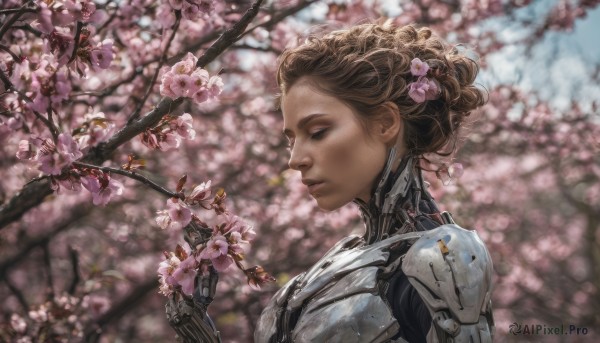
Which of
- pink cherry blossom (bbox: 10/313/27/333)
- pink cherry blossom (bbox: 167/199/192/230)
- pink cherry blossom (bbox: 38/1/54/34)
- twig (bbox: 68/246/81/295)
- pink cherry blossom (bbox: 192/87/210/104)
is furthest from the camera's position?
twig (bbox: 68/246/81/295)

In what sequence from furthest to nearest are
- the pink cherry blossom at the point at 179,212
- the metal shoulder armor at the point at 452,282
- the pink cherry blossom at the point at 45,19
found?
1. the pink cherry blossom at the point at 179,212
2. the pink cherry blossom at the point at 45,19
3. the metal shoulder armor at the point at 452,282

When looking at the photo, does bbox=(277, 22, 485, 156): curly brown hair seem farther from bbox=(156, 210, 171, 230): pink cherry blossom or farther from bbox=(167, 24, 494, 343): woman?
bbox=(156, 210, 171, 230): pink cherry blossom

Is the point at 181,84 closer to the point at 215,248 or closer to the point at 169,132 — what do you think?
the point at 169,132

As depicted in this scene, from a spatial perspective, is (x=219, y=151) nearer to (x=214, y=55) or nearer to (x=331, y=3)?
(x=331, y=3)

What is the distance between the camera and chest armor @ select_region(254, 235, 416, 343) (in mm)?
1796

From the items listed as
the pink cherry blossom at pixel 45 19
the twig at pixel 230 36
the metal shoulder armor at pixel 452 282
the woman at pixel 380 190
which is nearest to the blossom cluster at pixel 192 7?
the twig at pixel 230 36

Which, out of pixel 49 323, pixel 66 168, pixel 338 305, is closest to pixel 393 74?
pixel 338 305

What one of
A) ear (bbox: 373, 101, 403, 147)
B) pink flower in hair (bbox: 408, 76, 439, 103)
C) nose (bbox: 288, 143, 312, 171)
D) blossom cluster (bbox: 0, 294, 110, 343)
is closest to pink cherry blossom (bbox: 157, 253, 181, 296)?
nose (bbox: 288, 143, 312, 171)

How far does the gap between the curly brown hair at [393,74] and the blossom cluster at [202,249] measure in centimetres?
39

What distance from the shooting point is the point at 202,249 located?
1.97 metres

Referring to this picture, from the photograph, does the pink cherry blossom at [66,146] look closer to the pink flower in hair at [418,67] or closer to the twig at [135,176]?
the twig at [135,176]

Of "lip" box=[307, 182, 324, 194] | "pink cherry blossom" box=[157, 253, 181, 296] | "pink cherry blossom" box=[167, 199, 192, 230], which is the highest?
"lip" box=[307, 182, 324, 194]

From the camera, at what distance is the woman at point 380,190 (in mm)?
1793

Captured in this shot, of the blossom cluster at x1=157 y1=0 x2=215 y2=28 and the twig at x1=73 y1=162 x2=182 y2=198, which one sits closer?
the twig at x1=73 y1=162 x2=182 y2=198
